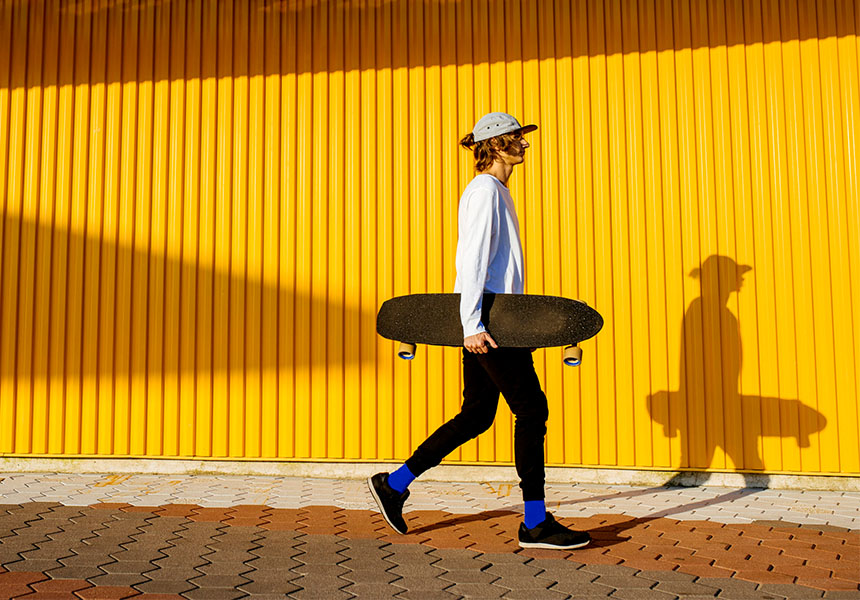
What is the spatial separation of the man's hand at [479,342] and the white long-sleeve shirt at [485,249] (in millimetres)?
21

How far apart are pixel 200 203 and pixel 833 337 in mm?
4277

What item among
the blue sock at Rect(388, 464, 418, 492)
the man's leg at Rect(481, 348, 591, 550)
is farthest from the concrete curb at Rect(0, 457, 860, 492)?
the man's leg at Rect(481, 348, 591, 550)

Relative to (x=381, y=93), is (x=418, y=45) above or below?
above

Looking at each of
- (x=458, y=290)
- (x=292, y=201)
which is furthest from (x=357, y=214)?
(x=458, y=290)

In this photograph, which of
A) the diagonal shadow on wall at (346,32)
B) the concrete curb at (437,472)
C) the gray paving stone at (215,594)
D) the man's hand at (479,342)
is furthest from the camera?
the diagonal shadow on wall at (346,32)

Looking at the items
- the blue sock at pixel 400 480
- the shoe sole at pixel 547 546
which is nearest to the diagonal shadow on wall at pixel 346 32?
the blue sock at pixel 400 480

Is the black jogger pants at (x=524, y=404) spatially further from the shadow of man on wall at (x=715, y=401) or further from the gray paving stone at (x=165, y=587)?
the shadow of man on wall at (x=715, y=401)

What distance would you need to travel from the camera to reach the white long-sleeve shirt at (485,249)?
3318 millimetres

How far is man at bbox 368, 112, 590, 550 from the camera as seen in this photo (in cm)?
332

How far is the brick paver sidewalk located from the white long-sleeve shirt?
1.00 m

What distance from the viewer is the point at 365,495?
185 inches

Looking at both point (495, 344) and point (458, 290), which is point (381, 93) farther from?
point (495, 344)

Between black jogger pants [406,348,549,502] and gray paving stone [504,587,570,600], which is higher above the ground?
black jogger pants [406,348,549,502]

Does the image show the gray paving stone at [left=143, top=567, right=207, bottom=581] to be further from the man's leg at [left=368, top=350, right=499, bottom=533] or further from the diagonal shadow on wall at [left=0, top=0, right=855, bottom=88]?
the diagonal shadow on wall at [left=0, top=0, right=855, bottom=88]
